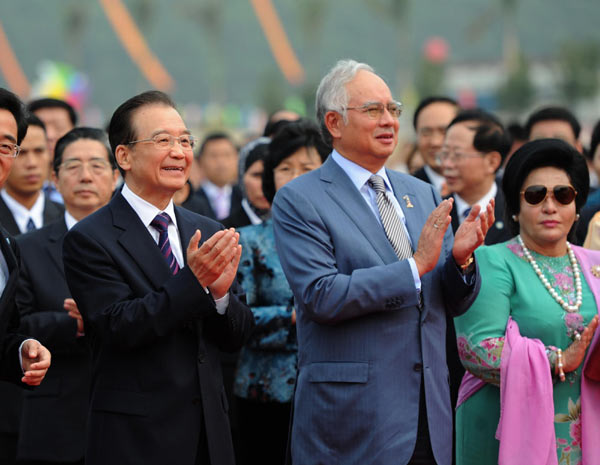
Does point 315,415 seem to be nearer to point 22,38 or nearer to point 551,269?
point 551,269

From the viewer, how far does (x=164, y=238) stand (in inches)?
116

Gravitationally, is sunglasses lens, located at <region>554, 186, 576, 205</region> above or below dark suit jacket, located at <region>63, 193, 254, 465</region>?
above

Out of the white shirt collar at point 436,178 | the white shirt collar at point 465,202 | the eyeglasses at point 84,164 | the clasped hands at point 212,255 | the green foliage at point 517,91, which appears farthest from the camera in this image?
the green foliage at point 517,91

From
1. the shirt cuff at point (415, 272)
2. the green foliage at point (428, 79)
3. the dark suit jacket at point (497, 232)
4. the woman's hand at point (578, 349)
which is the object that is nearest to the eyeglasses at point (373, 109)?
the shirt cuff at point (415, 272)

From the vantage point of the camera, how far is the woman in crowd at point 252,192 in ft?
15.5

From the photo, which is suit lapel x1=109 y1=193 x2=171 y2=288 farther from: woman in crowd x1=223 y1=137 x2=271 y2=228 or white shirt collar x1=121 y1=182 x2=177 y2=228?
woman in crowd x1=223 y1=137 x2=271 y2=228

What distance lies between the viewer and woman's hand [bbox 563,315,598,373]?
119 inches

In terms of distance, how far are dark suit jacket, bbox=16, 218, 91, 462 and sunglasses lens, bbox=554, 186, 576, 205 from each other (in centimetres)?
205

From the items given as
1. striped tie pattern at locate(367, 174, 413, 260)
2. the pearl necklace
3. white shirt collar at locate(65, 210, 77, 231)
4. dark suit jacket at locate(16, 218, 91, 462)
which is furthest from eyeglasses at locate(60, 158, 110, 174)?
the pearl necklace

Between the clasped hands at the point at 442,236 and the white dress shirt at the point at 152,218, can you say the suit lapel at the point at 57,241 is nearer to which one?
the white dress shirt at the point at 152,218

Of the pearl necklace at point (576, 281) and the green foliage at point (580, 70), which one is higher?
the green foliage at point (580, 70)

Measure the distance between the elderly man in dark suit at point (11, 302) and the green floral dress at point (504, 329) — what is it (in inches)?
60.8

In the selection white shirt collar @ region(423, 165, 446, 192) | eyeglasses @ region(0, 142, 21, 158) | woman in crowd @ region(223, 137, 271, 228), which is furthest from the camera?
white shirt collar @ region(423, 165, 446, 192)

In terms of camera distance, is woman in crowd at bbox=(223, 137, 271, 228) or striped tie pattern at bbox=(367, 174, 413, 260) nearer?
striped tie pattern at bbox=(367, 174, 413, 260)
